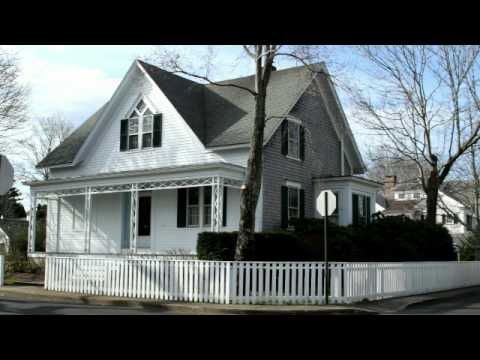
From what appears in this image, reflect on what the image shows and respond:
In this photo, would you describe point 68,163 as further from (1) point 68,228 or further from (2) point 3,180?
(2) point 3,180

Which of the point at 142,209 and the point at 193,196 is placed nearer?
the point at 193,196

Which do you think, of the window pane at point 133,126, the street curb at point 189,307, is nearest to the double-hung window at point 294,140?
the window pane at point 133,126

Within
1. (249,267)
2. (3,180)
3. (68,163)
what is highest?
(68,163)

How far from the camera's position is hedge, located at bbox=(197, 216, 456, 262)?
1588 cm

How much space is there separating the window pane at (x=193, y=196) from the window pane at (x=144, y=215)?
→ 2.27m

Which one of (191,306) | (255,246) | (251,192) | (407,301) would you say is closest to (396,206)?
(407,301)

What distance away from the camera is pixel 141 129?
78.6 feet

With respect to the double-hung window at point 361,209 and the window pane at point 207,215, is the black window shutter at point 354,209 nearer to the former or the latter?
the double-hung window at point 361,209

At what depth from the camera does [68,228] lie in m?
25.8

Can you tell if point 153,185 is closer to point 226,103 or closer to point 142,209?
point 142,209

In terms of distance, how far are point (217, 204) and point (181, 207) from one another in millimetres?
3704

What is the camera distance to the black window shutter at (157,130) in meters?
23.2
